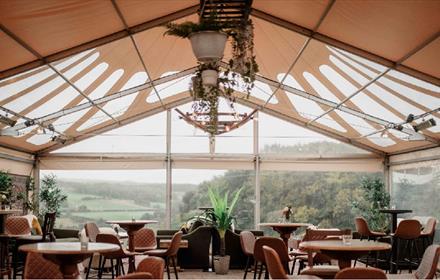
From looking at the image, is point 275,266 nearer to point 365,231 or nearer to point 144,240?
point 144,240

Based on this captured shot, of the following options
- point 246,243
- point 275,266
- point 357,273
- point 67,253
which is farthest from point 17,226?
point 357,273

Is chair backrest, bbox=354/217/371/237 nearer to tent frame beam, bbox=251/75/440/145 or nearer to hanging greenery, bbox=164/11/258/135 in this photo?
tent frame beam, bbox=251/75/440/145

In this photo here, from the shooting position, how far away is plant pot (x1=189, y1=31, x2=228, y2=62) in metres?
4.80

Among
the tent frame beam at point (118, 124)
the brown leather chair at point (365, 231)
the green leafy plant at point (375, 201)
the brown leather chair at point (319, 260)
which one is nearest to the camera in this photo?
the brown leather chair at point (319, 260)

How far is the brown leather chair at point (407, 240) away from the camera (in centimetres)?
984

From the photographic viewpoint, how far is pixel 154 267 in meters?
4.27

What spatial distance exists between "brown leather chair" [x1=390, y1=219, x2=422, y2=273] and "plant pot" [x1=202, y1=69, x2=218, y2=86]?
219 inches

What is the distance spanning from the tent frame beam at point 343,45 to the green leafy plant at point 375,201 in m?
5.62

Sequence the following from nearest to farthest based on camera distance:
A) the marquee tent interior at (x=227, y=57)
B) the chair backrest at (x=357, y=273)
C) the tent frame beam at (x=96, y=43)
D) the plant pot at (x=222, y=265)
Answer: the chair backrest at (x=357, y=273) → the marquee tent interior at (x=227, y=57) → the tent frame beam at (x=96, y=43) → the plant pot at (x=222, y=265)

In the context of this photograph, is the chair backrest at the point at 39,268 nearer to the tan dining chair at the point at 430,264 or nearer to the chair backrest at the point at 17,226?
the tan dining chair at the point at 430,264

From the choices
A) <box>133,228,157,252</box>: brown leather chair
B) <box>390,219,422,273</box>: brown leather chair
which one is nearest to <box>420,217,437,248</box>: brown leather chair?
<box>390,219,422,273</box>: brown leather chair

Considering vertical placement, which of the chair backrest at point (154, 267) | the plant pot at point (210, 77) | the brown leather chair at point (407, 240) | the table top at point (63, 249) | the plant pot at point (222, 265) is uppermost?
the plant pot at point (210, 77)

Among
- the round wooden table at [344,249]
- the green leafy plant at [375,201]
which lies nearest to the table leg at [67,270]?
the round wooden table at [344,249]

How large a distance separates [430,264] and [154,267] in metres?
2.50
